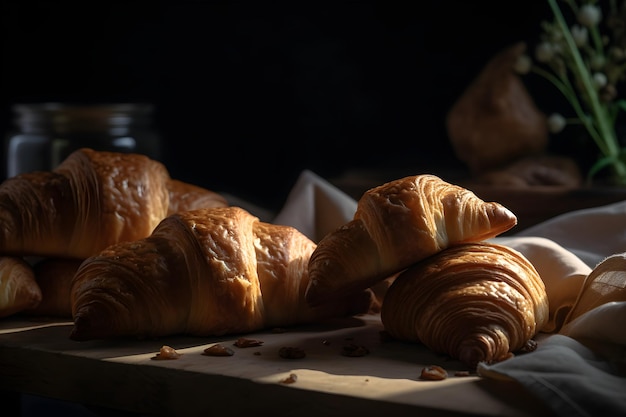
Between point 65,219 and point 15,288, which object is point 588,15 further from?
point 15,288

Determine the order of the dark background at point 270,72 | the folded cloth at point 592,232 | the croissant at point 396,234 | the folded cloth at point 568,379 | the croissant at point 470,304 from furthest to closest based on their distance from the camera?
the dark background at point 270,72 < the folded cloth at point 592,232 < the croissant at point 396,234 < the croissant at point 470,304 < the folded cloth at point 568,379

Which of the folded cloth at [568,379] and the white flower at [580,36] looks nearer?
the folded cloth at [568,379]

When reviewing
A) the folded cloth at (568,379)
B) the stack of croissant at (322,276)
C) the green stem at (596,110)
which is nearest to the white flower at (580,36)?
the green stem at (596,110)

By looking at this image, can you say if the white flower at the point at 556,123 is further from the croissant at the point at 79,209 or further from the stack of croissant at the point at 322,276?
the croissant at the point at 79,209

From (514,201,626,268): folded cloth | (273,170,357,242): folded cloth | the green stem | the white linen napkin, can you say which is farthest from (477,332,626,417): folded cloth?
the green stem

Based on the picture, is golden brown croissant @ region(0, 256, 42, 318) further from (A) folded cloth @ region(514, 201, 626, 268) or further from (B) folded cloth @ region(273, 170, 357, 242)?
(A) folded cloth @ region(514, 201, 626, 268)

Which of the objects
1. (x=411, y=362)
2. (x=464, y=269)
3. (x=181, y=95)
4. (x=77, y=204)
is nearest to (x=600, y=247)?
(x=464, y=269)
